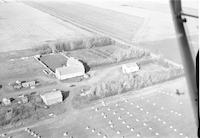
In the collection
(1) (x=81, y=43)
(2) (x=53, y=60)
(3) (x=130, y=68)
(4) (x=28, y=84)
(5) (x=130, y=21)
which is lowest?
(2) (x=53, y=60)

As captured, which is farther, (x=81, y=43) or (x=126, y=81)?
(x=81, y=43)

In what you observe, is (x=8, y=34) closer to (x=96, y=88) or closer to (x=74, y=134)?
(x=96, y=88)

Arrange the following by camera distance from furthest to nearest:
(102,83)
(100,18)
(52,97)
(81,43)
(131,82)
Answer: (100,18)
(81,43)
(131,82)
(102,83)
(52,97)

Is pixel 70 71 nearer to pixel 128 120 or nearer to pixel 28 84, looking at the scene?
pixel 28 84

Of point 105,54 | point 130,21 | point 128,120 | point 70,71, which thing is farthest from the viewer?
point 130,21

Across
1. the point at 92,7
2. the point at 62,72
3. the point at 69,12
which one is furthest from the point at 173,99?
the point at 92,7

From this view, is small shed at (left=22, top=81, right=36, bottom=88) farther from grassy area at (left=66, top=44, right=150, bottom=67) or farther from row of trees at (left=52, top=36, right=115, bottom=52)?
row of trees at (left=52, top=36, right=115, bottom=52)

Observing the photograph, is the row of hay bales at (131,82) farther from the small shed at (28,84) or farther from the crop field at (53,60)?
the crop field at (53,60)

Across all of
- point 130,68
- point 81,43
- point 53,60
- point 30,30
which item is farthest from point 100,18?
point 130,68
